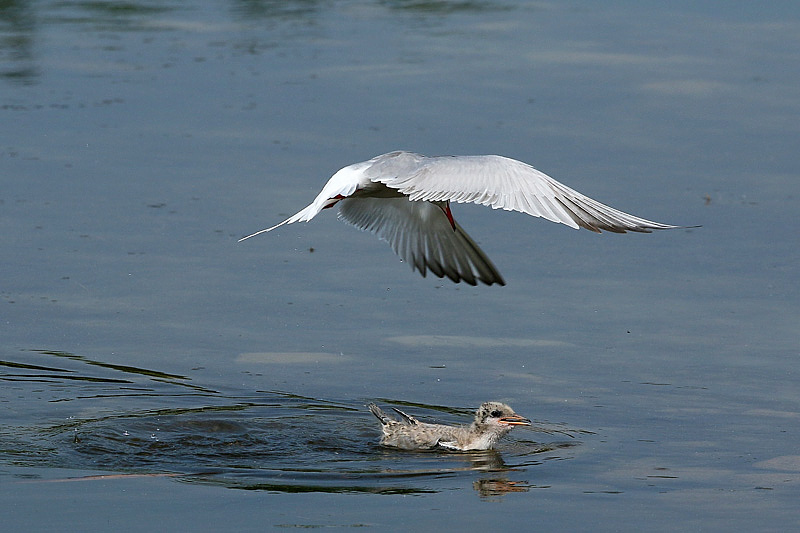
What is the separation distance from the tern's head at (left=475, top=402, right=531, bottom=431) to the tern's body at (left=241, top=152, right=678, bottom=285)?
3.27 feet

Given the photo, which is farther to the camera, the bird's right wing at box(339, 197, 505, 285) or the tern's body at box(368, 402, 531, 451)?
the bird's right wing at box(339, 197, 505, 285)

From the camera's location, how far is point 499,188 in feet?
25.3

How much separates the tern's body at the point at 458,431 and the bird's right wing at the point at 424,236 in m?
1.47

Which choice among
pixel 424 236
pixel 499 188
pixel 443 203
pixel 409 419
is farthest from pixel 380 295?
pixel 409 419

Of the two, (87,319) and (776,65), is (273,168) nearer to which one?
(87,319)

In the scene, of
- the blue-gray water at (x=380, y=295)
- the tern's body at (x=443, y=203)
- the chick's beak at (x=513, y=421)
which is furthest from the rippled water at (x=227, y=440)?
the tern's body at (x=443, y=203)

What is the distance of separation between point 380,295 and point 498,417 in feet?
7.13

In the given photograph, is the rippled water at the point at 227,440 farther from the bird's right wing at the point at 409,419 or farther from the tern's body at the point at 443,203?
the tern's body at the point at 443,203

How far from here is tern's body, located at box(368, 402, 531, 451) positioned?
291 inches

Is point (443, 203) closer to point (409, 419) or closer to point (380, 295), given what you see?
point (380, 295)

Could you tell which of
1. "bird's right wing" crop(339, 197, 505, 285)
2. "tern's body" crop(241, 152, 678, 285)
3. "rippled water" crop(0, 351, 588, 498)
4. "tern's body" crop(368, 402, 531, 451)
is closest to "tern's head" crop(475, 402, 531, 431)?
"tern's body" crop(368, 402, 531, 451)

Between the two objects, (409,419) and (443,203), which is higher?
(443,203)

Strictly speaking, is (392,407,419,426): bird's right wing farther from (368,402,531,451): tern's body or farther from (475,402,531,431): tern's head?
(475,402,531,431): tern's head

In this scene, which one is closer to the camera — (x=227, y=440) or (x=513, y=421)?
(x=513, y=421)
